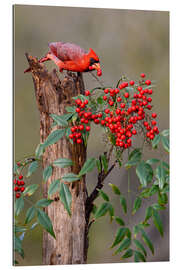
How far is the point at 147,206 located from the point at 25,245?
1.91 feet

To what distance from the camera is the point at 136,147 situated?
77.6 inches

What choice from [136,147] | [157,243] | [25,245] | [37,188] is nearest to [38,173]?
[37,188]

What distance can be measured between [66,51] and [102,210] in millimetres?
738

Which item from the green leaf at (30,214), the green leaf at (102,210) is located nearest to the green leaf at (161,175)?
the green leaf at (102,210)

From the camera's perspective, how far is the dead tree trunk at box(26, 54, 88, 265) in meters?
1.89

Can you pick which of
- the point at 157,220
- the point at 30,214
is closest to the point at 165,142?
the point at 157,220

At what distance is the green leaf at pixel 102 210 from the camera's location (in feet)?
6.32

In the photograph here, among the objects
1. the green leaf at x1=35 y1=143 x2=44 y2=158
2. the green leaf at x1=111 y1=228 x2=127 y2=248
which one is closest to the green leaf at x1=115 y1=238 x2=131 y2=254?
the green leaf at x1=111 y1=228 x2=127 y2=248

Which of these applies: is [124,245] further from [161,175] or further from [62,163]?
[62,163]

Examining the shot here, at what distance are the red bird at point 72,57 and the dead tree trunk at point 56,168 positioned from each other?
0.05 metres

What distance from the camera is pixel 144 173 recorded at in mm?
1941
